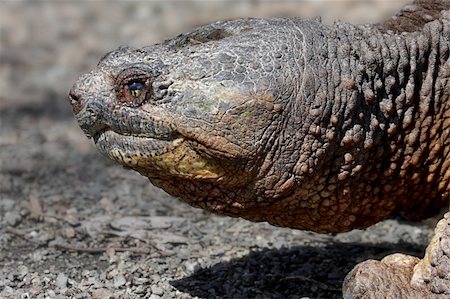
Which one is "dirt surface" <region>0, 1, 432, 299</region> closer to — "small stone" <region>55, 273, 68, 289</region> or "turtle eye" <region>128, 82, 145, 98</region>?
"small stone" <region>55, 273, 68, 289</region>

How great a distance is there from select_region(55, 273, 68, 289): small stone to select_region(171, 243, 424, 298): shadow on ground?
549 millimetres

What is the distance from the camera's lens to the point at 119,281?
4.88 meters

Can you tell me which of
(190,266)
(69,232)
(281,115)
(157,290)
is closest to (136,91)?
(281,115)

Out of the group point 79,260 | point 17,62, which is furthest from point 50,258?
point 17,62

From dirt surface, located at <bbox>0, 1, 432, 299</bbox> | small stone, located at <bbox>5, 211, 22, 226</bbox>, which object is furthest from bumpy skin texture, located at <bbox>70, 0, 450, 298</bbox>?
small stone, located at <bbox>5, 211, 22, 226</bbox>

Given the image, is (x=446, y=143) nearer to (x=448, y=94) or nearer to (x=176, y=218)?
(x=448, y=94)

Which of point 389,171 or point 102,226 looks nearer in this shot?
point 389,171

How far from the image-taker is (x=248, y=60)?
4.18 m

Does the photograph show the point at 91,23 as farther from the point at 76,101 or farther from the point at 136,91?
the point at 136,91

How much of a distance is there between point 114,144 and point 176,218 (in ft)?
5.68

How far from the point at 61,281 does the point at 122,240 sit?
2.59ft

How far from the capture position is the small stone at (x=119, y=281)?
4.83m

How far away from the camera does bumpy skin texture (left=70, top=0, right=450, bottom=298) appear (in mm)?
4113

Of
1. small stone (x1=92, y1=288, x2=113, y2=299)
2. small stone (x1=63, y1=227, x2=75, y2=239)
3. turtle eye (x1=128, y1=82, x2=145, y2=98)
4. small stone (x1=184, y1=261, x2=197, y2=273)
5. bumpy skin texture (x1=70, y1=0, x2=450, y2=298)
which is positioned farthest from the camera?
small stone (x1=63, y1=227, x2=75, y2=239)
